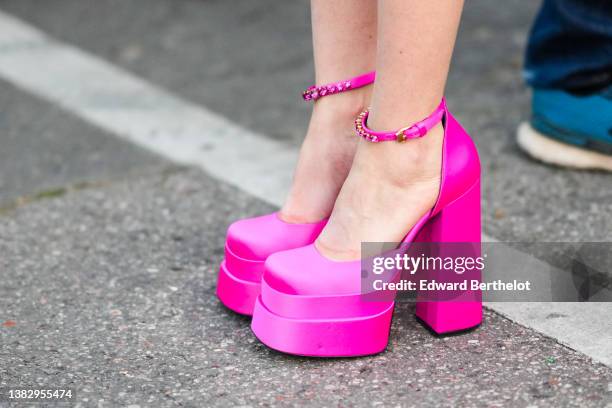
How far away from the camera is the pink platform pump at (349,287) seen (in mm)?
1279

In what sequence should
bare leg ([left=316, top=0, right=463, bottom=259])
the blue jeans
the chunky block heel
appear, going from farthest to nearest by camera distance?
the blue jeans < the chunky block heel < bare leg ([left=316, top=0, right=463, bottom=259])

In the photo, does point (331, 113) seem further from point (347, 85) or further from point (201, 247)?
point (201, 247)

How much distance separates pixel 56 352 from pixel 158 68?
1.69 m

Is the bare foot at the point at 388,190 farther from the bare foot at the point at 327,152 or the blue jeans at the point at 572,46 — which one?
the blue jeans at the point at 572,46

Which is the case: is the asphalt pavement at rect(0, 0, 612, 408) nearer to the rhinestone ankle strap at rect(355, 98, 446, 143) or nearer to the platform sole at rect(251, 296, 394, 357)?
the platform sole at rect(251, 296, 394, 357)

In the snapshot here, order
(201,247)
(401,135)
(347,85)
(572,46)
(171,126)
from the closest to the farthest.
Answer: (401,135), (347,85), (201,247), (572,46), (171,126)

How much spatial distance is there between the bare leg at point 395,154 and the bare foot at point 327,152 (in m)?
0.09

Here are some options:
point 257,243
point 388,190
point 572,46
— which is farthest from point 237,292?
point 572,46

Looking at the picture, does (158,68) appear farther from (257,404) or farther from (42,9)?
(257,404)

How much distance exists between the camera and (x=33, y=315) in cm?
149

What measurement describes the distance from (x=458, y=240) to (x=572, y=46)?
81 centimetres

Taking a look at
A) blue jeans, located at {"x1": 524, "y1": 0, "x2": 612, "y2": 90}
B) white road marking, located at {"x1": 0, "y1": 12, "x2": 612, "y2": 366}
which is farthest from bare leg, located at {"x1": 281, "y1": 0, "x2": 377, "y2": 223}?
blue jeans, located at {"x1": 524, "y1": 0, "x2": 612, "y2": 90}

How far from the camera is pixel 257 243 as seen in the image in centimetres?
141

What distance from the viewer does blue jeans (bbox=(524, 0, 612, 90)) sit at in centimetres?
189
